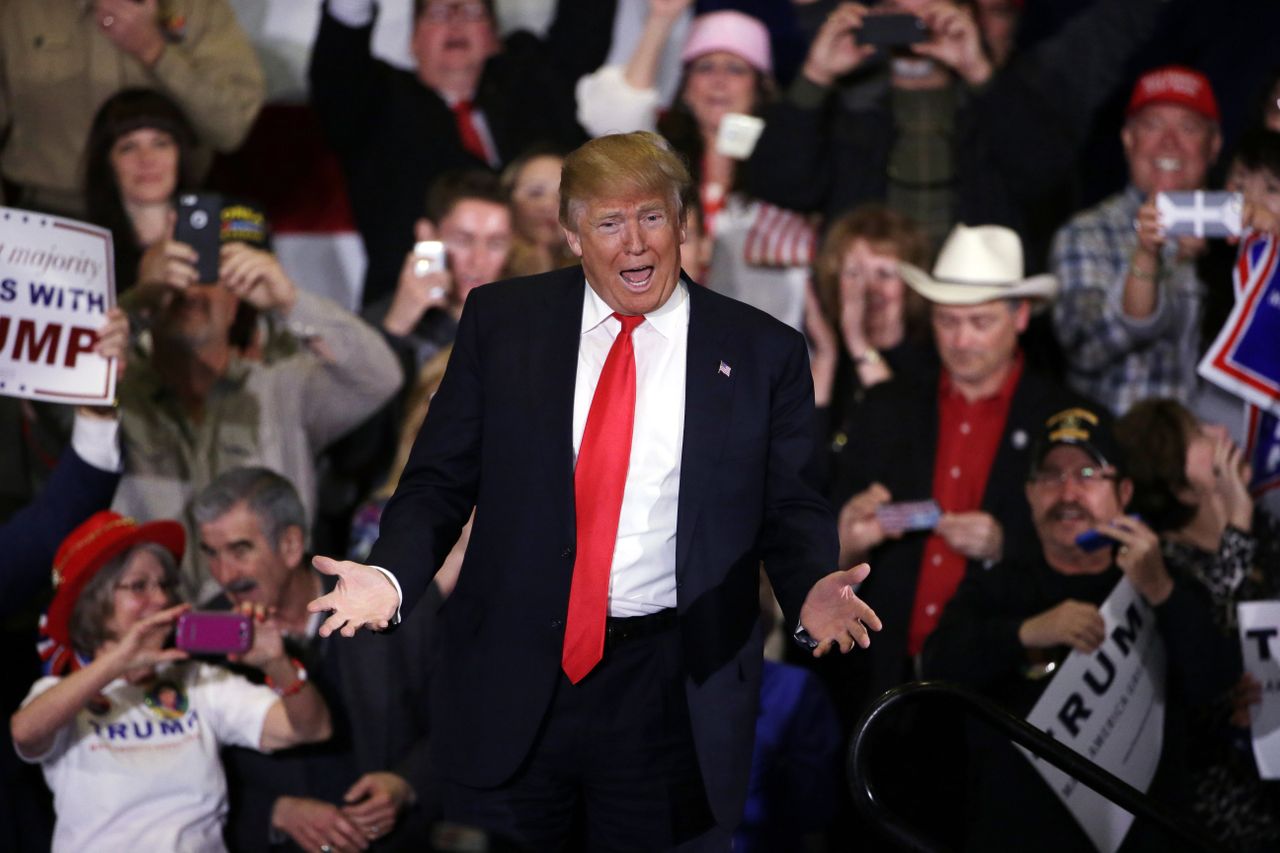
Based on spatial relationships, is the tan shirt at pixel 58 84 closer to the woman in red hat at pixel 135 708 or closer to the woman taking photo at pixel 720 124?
the woman taking photo at pixel 720 124

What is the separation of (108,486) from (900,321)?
2.42m

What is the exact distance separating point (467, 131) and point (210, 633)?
2.58 metres

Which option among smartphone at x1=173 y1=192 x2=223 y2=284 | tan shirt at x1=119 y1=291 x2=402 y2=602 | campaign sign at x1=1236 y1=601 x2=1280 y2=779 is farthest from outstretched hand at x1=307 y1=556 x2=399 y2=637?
campaign sign at x1=1236 y1=601 x2=1280 y2=779

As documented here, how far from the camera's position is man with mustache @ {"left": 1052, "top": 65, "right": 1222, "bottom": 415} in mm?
5047

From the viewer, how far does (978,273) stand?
4906 millimetres

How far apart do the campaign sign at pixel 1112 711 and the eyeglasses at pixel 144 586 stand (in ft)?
6.76

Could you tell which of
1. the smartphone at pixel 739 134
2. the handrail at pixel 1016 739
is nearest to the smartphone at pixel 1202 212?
the smartphone at pixel 739 134

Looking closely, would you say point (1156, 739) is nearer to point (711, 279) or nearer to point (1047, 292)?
point (1047, 292)

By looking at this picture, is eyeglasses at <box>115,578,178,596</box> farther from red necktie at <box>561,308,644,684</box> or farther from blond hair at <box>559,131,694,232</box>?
blond hair at <box>559,131,694,232</box>

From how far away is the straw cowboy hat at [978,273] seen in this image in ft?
15.9

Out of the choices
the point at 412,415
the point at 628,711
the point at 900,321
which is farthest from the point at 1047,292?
the point at 628,711

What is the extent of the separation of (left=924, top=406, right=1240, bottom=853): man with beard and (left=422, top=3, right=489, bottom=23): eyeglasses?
2.62m

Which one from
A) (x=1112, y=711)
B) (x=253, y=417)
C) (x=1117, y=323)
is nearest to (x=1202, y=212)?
(x=1117, y=323)

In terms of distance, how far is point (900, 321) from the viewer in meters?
5.24
